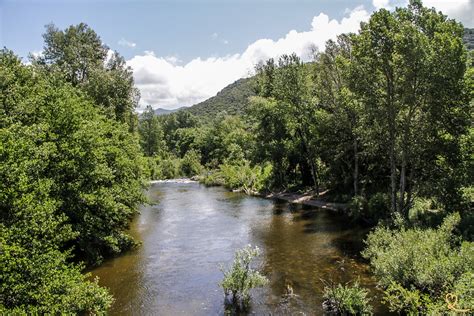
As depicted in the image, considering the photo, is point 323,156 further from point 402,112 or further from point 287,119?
point 402,112

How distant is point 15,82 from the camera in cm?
2114

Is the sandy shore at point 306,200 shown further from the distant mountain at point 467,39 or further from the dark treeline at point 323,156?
the distant mountain at point 467,39

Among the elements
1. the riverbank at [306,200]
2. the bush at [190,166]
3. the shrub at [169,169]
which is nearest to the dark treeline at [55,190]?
the riverbank at [306,200]

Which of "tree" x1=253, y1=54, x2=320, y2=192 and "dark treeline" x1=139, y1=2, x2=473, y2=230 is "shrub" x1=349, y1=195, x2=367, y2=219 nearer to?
"dark treeline" x1=139, y1=2, x2=473, y2=230

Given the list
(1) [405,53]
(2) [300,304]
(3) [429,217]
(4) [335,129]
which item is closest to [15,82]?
(2) [300,304]

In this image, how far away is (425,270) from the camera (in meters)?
15.2

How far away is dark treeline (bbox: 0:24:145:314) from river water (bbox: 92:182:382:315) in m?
2.33

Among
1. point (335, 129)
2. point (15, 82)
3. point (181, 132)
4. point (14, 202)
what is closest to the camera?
point (14, 202)

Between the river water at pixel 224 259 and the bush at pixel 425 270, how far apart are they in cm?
170

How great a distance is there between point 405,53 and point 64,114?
66.0 feet

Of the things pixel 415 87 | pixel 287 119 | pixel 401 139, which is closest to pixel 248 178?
pixel 287 119

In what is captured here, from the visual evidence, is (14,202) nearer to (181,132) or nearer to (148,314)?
(148,314)

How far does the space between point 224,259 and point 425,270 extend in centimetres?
1250

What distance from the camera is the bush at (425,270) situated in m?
13.9
